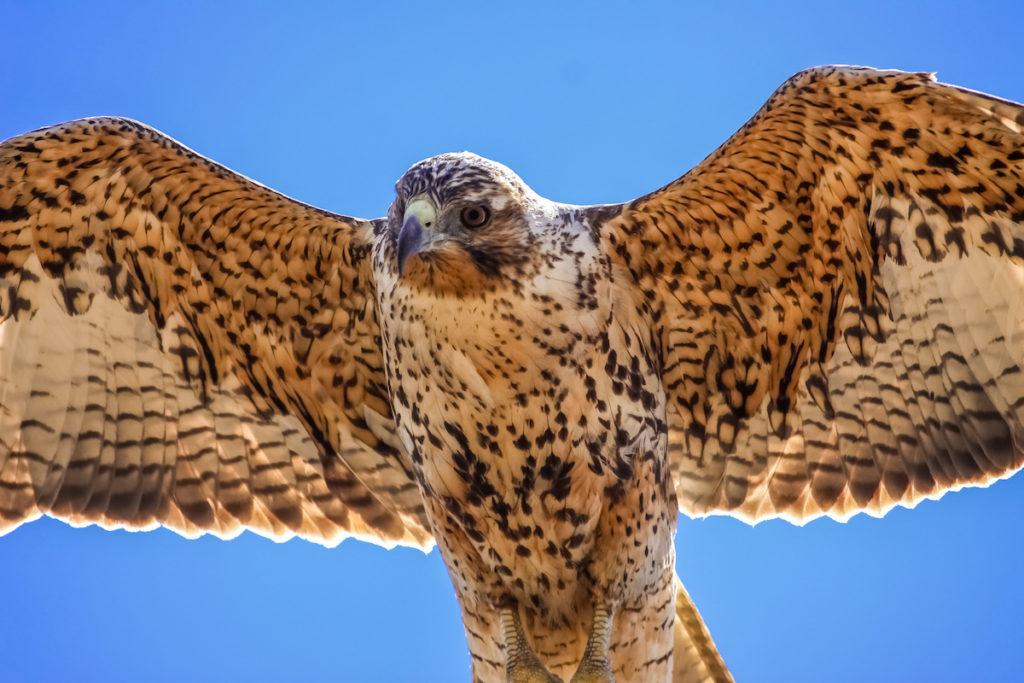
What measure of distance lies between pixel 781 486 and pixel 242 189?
324 centimetres

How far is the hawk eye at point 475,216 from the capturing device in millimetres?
6523

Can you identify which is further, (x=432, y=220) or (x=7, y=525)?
(x=7, y=525)

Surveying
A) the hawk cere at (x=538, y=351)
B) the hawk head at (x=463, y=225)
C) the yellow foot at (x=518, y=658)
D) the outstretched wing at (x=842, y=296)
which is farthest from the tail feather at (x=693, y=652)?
the hawk head at (x=463, y=225)

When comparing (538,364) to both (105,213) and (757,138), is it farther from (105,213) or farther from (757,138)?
(105,213)

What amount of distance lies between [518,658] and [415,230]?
2169 mm

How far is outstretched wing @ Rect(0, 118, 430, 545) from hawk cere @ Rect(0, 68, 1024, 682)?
0.02 meters

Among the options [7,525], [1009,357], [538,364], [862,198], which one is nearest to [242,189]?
[538,364]

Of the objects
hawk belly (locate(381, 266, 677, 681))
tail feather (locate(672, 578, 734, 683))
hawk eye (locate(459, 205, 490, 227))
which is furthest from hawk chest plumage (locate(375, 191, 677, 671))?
tail feather (locate(672, 578, 734, 683))

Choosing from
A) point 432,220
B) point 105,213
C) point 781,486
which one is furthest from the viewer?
point 781,486

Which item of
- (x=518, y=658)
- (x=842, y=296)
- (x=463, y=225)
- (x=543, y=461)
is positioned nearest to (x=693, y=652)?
(x=518, y=658)

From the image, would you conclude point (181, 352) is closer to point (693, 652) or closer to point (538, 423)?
point (538, 423)

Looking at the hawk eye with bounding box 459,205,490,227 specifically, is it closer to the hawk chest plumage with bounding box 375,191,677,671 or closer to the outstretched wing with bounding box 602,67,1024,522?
the hawk chest plumage with bounding box 375,191,677,671

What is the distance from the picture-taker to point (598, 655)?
22.7ft

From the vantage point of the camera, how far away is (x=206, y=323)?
7770 mm
